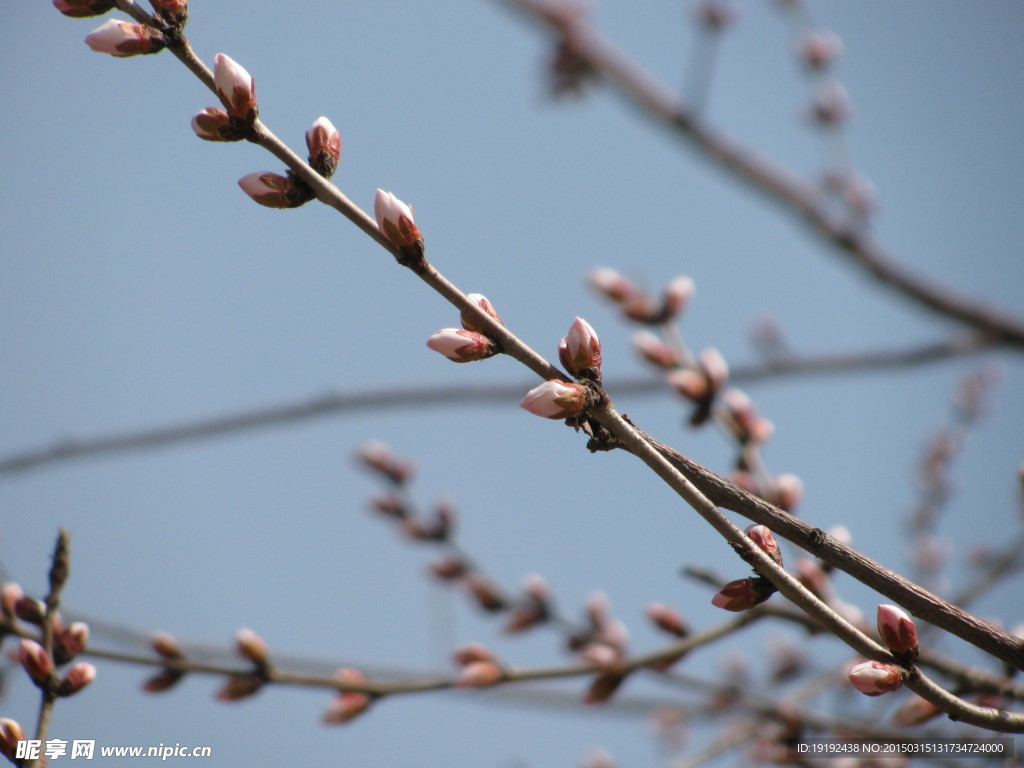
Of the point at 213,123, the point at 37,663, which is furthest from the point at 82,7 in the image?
the point at 37,663

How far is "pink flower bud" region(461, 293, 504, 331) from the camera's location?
1166 millimetres

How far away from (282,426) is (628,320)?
1.38 metres

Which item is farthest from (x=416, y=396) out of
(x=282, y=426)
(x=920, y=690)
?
(x=920, y=690)

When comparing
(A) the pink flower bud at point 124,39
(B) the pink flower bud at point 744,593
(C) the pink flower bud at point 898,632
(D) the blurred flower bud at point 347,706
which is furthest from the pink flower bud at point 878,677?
(A) the pink flower bud at point 124,39

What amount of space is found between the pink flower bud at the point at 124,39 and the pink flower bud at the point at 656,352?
1532 millimetres

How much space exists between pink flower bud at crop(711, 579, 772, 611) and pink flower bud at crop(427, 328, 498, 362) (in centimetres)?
54

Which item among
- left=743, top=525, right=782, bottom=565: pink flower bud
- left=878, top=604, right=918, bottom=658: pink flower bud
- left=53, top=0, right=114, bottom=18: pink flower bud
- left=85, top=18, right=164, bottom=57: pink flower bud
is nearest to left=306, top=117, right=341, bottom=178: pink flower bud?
left=85, top=18, right=164, bottom=57: pink flower bud

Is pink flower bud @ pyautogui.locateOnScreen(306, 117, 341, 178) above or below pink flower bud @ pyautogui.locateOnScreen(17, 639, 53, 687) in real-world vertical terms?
above

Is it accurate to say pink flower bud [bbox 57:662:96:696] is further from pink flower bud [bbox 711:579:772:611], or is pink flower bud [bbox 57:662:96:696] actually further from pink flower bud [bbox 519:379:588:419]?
pink flower bud [bbox 711:579:772:611]

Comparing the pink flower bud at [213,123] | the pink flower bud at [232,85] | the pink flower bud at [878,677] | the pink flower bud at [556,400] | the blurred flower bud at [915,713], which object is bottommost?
the blurred flower bud at [915,713]

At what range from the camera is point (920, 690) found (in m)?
1.12

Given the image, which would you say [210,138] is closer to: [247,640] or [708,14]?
[247,640]

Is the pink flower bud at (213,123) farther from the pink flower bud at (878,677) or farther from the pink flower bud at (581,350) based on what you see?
the pink flower bud at (878,677)

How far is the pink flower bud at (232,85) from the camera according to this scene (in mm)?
1153
